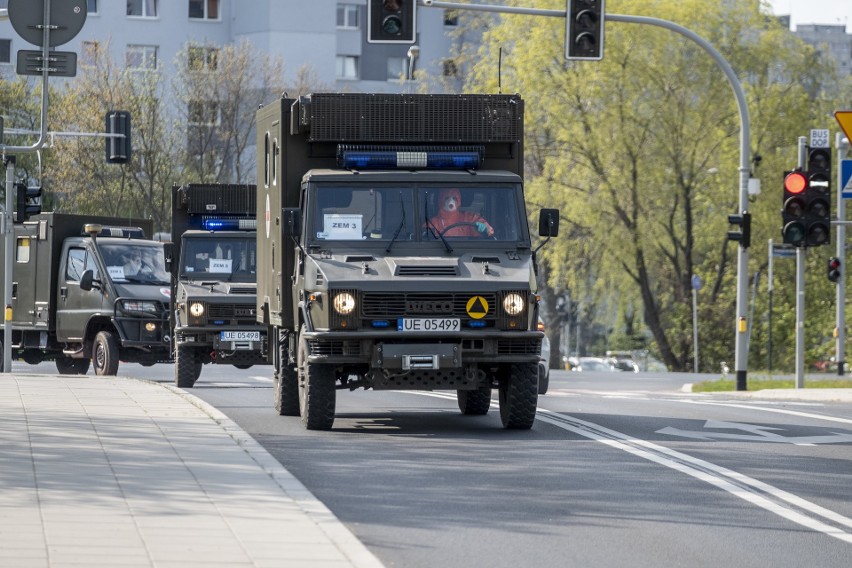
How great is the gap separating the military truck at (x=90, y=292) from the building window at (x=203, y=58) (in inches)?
1255

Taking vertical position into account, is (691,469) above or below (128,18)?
below

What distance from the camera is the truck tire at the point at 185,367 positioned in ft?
85.3

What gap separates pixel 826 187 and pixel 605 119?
24792 millimetres

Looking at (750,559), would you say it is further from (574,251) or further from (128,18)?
(128,18)

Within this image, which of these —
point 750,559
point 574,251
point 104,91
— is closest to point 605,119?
point 574,251

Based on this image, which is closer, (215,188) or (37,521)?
(37,521)

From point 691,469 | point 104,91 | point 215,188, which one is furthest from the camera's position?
point 104,91

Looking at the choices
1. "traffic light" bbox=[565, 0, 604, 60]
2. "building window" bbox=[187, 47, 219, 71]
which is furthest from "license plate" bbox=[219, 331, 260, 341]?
"building window" bbox=[187, 47, 219, 71]

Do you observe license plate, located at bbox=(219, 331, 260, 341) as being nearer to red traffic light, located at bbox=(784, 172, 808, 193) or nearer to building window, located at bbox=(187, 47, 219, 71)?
red traffic light, located at bbox=(784, 172, 808, 193)

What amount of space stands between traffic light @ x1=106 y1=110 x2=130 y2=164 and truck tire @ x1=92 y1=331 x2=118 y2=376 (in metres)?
8.90

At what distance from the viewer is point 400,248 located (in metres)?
16.3

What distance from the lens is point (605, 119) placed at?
52.4 meters

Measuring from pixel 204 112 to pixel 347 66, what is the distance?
2486 centimetres

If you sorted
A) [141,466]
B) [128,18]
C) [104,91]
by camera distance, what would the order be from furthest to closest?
[128,18] → [104,91] → [141,466]
